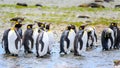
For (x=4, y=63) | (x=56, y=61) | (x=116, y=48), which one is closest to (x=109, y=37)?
(x=116, y=48)

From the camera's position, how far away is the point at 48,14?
28766mm

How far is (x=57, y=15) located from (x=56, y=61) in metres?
13.0

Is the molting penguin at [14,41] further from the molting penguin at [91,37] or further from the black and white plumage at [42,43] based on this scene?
the molting penguin at [91,37]

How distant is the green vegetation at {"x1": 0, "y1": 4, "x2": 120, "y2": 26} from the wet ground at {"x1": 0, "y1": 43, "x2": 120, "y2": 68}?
802 cm

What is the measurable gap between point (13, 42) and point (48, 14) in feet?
41.7

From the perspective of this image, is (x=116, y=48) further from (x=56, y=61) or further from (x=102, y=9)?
(x=102, y=9)

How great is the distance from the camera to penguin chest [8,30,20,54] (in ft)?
52.9

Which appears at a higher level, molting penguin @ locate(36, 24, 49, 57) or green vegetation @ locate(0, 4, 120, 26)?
molting penguin @ locate(36, 24, 49, 57)

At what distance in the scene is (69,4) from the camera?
36.8m

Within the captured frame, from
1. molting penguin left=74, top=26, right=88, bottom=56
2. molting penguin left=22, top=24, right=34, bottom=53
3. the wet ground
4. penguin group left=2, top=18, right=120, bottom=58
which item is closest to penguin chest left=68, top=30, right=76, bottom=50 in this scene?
penguin group left=2, top=18, right=120, bottom=58

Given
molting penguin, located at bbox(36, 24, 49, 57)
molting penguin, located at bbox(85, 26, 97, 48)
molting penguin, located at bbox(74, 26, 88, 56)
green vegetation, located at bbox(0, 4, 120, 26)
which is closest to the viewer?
molting penguin, located at bbox(36, 24, 49, 57)

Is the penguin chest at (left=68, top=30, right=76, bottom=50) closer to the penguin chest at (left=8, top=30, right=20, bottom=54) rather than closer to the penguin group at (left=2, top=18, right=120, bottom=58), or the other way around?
the penguin group at (left=2, top=18, right=120, bottom=58)

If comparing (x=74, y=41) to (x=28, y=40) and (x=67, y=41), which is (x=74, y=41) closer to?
(x=67, y=41)

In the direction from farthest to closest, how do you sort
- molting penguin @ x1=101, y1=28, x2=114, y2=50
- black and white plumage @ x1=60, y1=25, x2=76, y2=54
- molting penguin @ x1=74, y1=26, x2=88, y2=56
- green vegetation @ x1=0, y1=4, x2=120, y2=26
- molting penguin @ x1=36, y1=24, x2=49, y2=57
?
green vegetation @ x1=0, y1=4, x2=120, y2=26
molting penguin @ x1=101, y1=28, x2=114, y2=50
black and white plumage @ x1=60, y1=25, x2=76, y2=54
molting penguin @ x1=74, y1=26, x2=88, y2=56
molting penguin @ x1=36, y1=24, x2=49, y2=57
